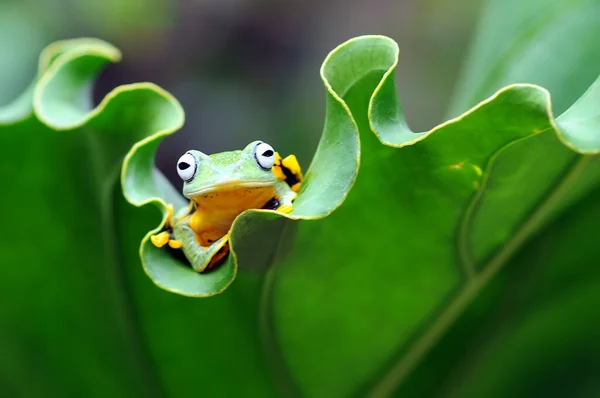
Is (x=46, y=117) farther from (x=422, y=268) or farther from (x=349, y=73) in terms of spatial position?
(x=422, y=268)

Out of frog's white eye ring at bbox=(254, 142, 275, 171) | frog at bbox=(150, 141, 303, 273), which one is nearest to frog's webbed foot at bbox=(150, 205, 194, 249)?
frog at bbox=(150, 141, 303, 273)

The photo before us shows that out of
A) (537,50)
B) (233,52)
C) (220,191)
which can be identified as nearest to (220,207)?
(220,191)

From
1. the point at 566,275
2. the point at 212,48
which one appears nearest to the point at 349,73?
the point at 566,275

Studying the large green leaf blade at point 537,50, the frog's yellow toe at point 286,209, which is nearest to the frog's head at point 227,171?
the frog's yellow toe at point 286,209

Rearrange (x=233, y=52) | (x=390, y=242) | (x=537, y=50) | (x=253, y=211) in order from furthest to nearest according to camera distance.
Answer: (x=233, y=52)
(x=537, y=50)
(x=390, y=242)
(x=253, y=211)

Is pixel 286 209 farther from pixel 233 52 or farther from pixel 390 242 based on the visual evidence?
pixel 233 52

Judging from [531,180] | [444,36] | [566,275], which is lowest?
[444,36]

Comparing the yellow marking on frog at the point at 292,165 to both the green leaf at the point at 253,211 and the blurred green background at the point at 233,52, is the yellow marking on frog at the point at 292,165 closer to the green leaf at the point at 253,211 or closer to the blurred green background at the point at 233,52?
the green leaf at the point at 253,211

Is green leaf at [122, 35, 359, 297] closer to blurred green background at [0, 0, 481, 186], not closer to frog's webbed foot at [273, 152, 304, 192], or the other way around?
frog's webbed foot at [273, 152, 304, 192]
